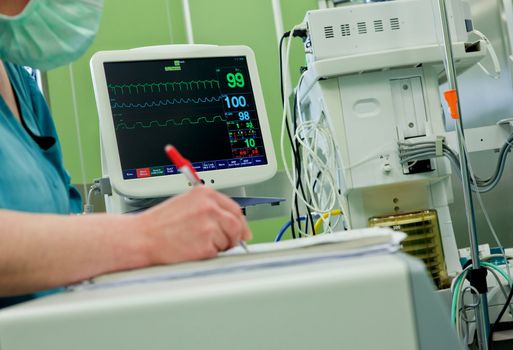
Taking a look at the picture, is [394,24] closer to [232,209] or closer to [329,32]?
[329,32]

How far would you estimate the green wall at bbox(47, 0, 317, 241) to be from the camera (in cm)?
289

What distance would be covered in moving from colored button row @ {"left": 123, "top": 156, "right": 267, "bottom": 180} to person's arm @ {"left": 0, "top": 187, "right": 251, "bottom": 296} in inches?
35.2

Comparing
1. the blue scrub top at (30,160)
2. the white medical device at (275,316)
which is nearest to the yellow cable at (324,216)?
the blue scrub top at (30,160)

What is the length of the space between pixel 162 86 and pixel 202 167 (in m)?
0.24

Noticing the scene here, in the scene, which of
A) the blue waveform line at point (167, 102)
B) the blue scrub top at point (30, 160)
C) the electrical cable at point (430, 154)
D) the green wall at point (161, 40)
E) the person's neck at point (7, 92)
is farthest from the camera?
the green wall at point (161, 40)

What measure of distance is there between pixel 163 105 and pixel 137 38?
1.55 m

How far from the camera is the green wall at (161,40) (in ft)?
9.48

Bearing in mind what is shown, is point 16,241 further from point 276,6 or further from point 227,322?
point 276,6

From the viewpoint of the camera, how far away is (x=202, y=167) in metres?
1.64

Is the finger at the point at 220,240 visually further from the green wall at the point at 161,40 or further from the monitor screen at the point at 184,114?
the green wall at the point at 161,40

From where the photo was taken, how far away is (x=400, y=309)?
47 centimetres

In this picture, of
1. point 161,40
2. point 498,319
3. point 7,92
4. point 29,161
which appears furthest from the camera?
point 161,40

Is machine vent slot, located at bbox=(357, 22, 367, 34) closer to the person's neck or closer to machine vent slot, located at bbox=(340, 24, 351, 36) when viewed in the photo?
machine vent slot, located at bbox=(340, 24, 351, 36)

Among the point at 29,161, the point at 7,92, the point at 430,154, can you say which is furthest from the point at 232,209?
the point at 430,154
